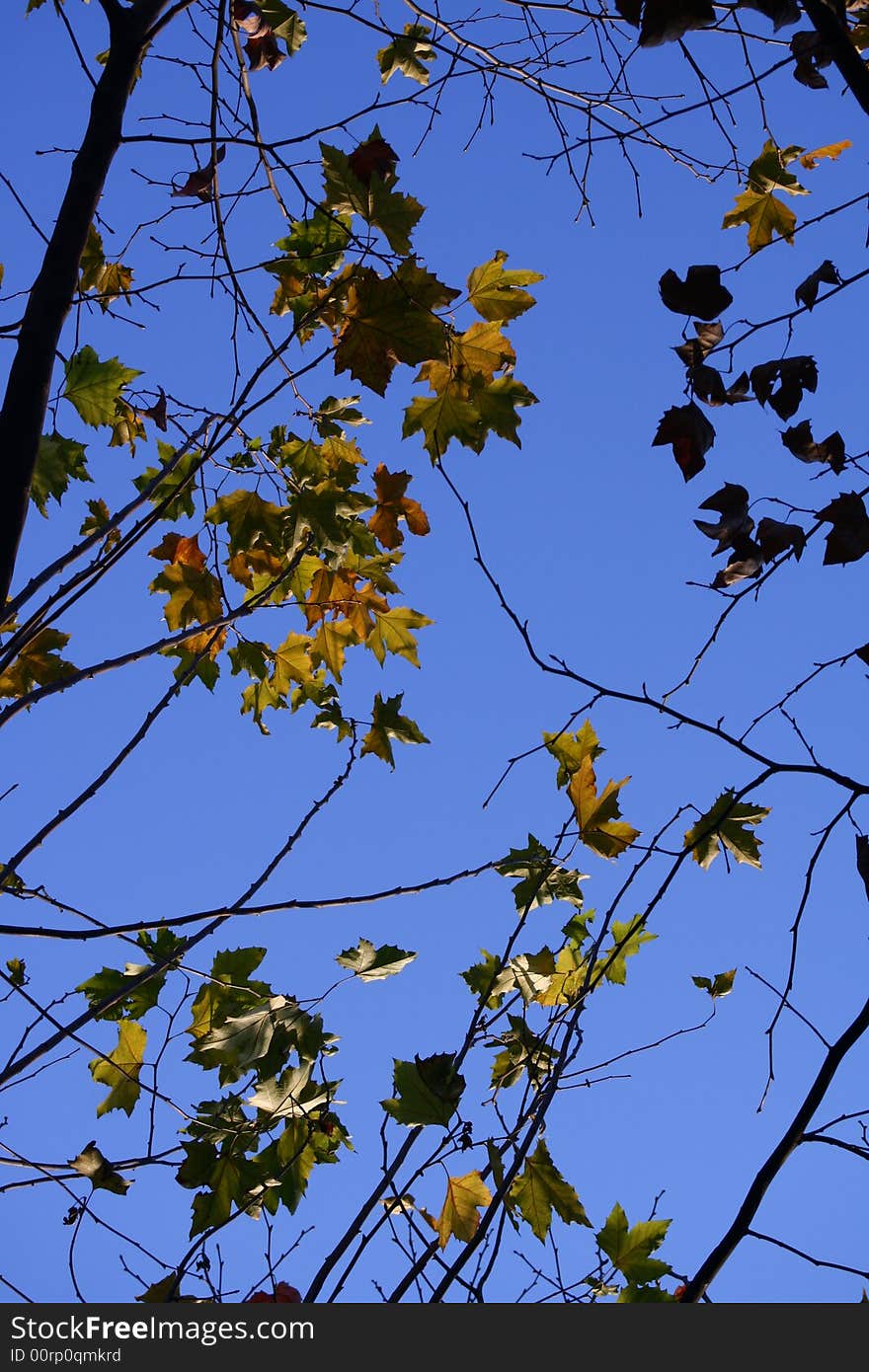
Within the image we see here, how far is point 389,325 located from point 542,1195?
5.99ft

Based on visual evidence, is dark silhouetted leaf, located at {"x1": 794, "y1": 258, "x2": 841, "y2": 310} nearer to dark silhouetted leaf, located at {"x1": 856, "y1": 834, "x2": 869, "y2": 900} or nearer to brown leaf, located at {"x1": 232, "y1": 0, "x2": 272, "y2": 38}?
dark silhouetted leaf, located at {"x1": 856, "y1": 834, "x2": 869, "y2": 900}

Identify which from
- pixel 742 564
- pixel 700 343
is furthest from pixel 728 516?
pixel 700 343

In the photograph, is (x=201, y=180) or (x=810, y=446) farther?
(x=201, y=180)

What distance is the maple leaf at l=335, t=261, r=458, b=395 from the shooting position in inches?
87.8

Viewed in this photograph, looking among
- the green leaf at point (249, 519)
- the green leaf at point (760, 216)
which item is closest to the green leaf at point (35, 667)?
the green leaf at point (249, 519)

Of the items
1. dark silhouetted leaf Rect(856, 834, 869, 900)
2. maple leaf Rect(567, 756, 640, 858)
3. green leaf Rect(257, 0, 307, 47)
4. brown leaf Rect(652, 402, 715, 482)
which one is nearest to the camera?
dark silhouetted leaf Rect(856, 834, 869, 900)

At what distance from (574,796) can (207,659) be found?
120cm

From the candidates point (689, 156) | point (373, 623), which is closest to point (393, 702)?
point (373, 623)

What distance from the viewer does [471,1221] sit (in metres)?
1.80

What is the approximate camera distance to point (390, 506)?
9.52ft

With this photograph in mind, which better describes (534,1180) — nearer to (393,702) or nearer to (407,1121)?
(407,1121)

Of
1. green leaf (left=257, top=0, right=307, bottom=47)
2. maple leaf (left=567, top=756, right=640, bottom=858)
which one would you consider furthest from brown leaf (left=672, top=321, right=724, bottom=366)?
green leaf (left=257, top=0, right=307, bottom=47)

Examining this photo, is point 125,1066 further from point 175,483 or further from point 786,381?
point 786,381

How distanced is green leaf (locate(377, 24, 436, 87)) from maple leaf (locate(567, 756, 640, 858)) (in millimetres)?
2406
